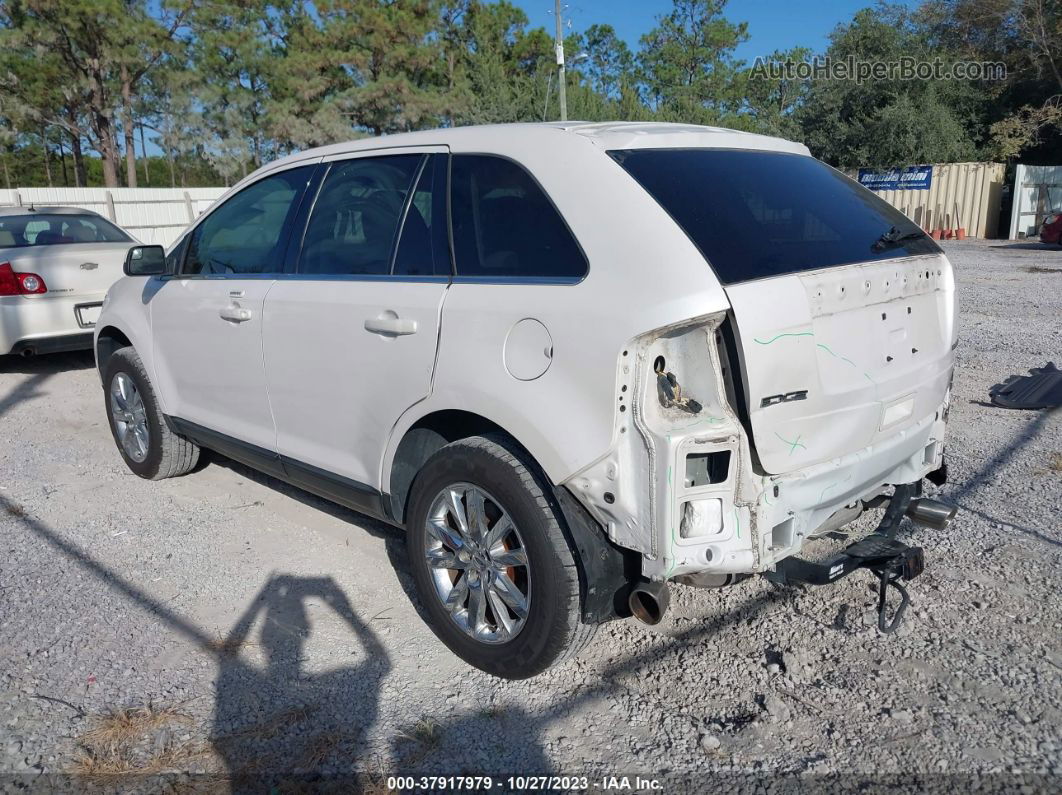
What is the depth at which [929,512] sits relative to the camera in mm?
3398

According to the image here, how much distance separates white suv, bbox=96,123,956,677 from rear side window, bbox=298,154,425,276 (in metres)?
0.01

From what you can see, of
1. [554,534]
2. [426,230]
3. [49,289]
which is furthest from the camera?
Answer: [49,289]

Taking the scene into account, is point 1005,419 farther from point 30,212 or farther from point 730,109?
point 730,109

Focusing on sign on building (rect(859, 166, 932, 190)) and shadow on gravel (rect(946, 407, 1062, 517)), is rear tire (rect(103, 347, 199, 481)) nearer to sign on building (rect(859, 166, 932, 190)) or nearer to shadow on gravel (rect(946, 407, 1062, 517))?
shadow on gravel (rect(946, 407, 1062, 517))

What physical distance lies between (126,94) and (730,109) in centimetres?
3150

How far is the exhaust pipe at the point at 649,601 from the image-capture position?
264 centimetres

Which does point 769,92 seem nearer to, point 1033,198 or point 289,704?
point 1033,198

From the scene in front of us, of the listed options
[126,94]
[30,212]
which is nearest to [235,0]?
[126,94]

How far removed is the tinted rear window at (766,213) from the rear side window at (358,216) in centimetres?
103

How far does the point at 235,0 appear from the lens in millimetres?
31406

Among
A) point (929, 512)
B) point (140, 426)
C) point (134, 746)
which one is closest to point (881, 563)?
point (929, 512)

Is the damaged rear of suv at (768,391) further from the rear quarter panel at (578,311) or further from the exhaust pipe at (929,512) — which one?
the exhaust pipe at (929,512)

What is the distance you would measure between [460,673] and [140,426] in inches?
124

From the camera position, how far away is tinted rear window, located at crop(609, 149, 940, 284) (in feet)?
8.75
